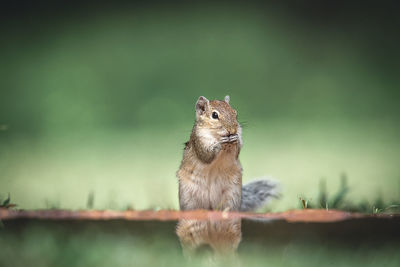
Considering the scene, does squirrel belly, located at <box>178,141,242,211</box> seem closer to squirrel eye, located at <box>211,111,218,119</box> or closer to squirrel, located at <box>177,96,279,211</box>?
squirrel, located at <box>177,96,279,211</box>

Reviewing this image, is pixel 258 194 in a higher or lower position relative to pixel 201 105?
lower

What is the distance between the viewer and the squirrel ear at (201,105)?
10.9 ft

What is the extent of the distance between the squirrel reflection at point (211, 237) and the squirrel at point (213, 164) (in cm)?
43

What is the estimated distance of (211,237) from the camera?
8.57ft

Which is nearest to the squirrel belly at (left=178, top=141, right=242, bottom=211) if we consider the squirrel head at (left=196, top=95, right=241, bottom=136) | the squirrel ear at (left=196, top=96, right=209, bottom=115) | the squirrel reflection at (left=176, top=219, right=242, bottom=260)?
the squirrel head at (left=196, top=95, right=241, bottom=136)

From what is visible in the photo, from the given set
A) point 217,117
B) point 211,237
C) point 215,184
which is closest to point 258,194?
point 215,184

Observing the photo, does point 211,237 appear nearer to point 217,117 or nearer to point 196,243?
point 196,243

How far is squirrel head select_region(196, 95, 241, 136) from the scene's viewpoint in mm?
3184

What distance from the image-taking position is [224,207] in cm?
313

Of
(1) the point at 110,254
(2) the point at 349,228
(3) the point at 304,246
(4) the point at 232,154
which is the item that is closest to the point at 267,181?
(4) the point at 232,154

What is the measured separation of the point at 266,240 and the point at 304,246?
183 millimetres

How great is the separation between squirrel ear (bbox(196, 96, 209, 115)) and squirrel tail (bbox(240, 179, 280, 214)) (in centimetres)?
75

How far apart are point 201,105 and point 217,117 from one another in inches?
6.1

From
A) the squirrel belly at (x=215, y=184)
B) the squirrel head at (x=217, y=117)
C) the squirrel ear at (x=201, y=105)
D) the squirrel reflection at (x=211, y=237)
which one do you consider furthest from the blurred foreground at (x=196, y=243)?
the squirrel ear at (x=201, y=105)
